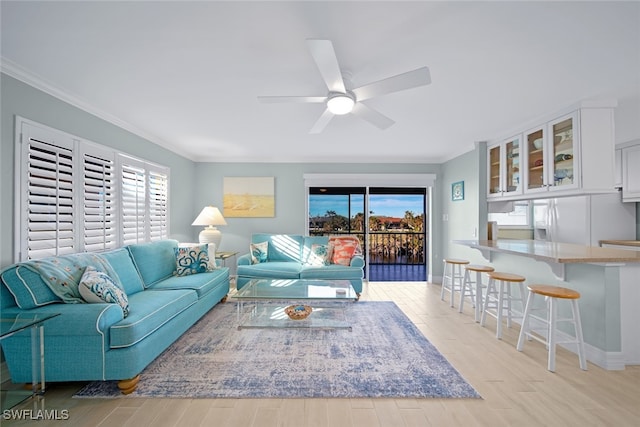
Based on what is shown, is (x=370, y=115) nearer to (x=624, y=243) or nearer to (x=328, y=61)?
(x=328, y=61)

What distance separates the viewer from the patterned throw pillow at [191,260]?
12.5 feet

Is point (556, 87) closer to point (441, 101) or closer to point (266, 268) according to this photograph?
point (441, 101)

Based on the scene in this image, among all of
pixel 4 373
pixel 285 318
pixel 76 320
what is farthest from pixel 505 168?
pixel 4 373

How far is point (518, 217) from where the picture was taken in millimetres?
4797

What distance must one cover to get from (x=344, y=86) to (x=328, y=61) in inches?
16.8

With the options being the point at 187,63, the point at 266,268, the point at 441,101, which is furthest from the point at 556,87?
the point at 266,268

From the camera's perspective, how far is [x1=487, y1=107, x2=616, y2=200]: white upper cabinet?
9.43 feet

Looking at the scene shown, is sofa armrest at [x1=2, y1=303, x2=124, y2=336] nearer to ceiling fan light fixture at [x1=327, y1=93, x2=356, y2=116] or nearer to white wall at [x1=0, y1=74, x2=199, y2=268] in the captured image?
white wall at [x1=0, y1=74, x2=199, y2=268]

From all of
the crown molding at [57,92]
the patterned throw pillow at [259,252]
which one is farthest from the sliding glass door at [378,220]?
the crown molding at [57,92]

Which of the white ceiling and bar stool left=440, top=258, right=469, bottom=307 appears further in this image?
bar stool left=440, top=258, right=469, bottom=307

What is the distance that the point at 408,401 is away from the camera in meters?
2.04

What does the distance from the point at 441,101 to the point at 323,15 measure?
1703 millimetres

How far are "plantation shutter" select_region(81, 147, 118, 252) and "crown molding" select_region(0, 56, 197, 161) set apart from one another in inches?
15.3

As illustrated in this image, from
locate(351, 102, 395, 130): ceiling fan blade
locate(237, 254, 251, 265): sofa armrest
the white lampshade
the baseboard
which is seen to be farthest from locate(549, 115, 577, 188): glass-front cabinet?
the baseboard
